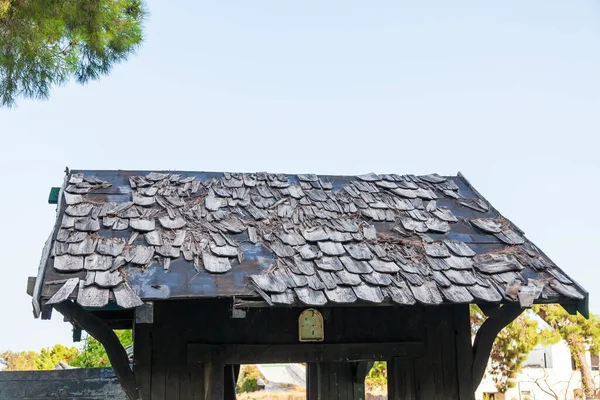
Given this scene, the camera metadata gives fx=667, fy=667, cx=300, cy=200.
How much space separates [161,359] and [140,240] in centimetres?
109

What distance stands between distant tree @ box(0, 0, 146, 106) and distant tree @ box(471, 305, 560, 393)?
10970 mm

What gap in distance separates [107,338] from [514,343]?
13.7 m

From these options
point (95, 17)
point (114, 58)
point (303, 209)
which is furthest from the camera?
point (114, 58)

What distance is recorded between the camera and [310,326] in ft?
20.7

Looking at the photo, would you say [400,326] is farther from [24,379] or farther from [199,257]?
[24,379]

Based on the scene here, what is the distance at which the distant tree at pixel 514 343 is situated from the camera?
1686 centimetres

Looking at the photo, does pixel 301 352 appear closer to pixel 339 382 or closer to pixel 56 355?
pixel 339 382

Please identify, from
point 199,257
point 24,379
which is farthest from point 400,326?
point 24,379

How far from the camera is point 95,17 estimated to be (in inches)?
352

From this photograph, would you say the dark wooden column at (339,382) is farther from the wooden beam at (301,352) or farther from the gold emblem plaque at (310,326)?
the gold emblem plaque at (310,326)

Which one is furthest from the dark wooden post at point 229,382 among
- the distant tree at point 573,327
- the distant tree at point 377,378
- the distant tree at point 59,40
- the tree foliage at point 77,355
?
the distant tree at point 377,378

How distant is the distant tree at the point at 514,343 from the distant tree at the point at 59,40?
11.0 meters

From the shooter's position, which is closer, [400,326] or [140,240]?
[140,240]

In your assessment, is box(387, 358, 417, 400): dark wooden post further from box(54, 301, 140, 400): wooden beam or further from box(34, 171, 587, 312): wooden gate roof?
box(54, 301, 140, 400): wooden beam
